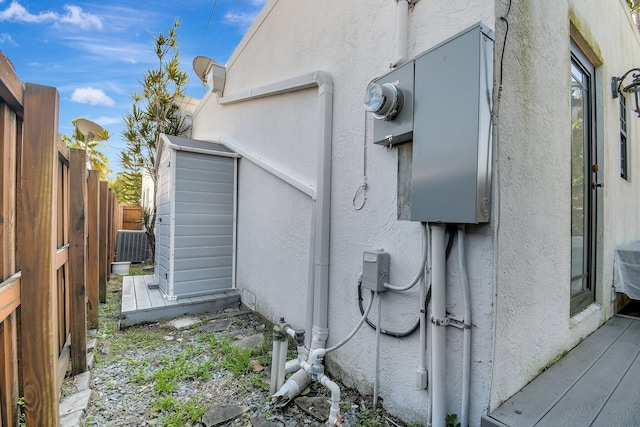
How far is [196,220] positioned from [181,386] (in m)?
2.33

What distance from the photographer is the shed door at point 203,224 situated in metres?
4.06

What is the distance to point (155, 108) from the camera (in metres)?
8.13

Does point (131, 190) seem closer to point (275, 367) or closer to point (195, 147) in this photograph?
point (195, 147)

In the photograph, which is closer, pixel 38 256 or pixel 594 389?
pixel 38 256

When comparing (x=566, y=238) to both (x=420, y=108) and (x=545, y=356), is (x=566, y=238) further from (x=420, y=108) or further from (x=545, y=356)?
(x=420, y=108)

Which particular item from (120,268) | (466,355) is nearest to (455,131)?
(466,355)

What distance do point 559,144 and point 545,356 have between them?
1419 millimetres

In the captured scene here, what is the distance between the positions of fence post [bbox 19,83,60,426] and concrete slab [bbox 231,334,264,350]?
1.76 m

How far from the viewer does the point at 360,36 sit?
2408 millimetres

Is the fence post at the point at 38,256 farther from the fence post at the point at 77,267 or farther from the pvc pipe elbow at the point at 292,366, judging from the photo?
the pvc pipe elbow at the point at 292,366

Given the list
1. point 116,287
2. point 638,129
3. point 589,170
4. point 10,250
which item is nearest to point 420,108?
point 10,250

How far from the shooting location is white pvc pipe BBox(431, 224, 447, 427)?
Answer: 1.57 metres

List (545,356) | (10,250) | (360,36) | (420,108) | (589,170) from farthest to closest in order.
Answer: (589,170), (360,36), (545,356), (420,108), (10,250)

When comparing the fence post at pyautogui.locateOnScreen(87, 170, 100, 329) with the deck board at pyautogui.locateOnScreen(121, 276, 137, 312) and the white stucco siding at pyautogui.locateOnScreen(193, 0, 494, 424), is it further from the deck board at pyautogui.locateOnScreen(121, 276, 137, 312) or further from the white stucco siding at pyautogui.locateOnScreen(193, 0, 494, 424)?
the white stucco siding at pyautogui.locateOnScreen(193, 0, 494, 424)
